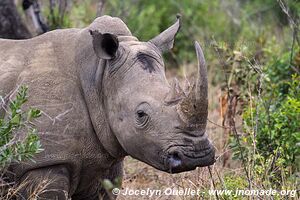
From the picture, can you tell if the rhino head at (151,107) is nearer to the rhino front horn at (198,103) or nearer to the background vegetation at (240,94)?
the rhino front horn at (198,103)

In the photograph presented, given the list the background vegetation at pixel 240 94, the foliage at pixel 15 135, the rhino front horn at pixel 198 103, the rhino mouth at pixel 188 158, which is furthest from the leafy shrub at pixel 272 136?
the foliage at pixel 15 135

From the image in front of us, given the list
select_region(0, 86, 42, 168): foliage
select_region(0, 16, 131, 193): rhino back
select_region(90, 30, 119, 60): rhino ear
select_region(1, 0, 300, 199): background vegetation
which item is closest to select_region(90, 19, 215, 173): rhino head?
select_region(90, 30, 119, 60): rhino ear

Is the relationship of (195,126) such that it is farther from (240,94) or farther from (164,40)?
(240,94)

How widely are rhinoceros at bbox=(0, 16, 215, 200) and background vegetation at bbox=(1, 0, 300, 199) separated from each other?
34.9 inches

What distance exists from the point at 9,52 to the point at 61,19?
150 inches

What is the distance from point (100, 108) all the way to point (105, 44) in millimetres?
428

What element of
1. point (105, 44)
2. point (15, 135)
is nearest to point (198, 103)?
point (105, 44)

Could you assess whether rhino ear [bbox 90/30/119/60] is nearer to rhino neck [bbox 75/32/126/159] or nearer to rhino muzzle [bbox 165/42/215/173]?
rhino neck [bbox 75/32/126/159]

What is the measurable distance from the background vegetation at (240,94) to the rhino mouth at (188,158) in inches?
32.9

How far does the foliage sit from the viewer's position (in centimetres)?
562

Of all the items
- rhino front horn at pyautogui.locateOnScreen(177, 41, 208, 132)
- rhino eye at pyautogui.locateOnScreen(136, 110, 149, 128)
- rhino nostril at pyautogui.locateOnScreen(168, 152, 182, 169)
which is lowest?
rhino nostril at pyautogui.locateOnScreen(168, 152, 182, 169)

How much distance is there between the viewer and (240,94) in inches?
343

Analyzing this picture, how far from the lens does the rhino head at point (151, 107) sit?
18.6 feet

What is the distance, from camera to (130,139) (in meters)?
5.92
